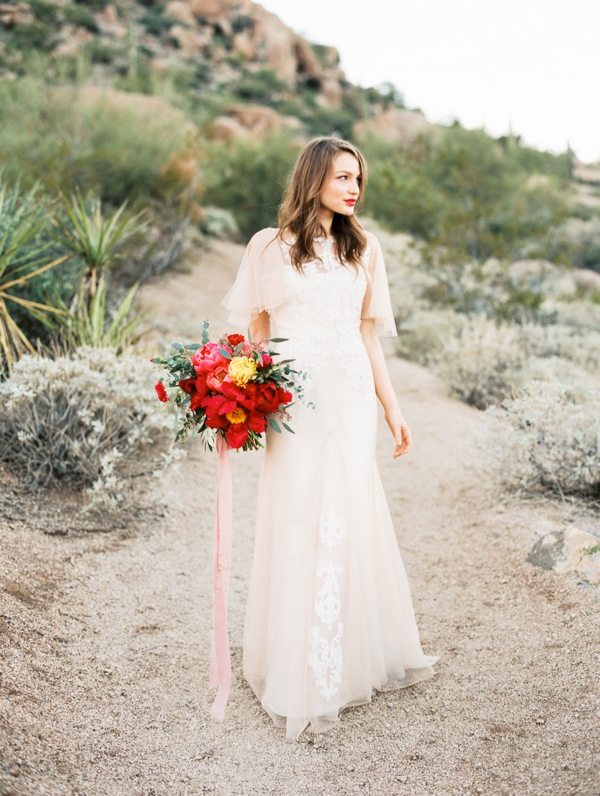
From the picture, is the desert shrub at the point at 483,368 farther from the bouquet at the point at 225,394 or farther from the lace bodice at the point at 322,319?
the bouquet at the point at 225,394

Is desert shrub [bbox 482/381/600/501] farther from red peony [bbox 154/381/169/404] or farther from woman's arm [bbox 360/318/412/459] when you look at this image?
red peony [bbox 154/381/169/404]

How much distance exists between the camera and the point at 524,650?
10.2 feet

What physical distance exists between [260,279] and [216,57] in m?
41.5

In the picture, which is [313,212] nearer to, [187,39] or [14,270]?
[14,270]

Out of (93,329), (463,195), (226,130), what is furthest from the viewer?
(226,130)

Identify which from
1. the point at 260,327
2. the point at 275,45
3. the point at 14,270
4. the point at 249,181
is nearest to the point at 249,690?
the point at 260,327

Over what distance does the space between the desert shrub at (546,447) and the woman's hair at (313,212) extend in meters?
2.42

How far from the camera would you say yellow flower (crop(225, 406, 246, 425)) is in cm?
241

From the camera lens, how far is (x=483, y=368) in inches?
304

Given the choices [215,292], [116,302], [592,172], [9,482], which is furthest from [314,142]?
[592,172]

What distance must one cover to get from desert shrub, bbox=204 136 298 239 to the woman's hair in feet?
42.9

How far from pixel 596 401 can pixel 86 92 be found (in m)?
12.7

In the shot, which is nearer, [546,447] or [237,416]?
[237,416]

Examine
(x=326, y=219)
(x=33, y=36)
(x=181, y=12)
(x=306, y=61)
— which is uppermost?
(x=181, y=12)
